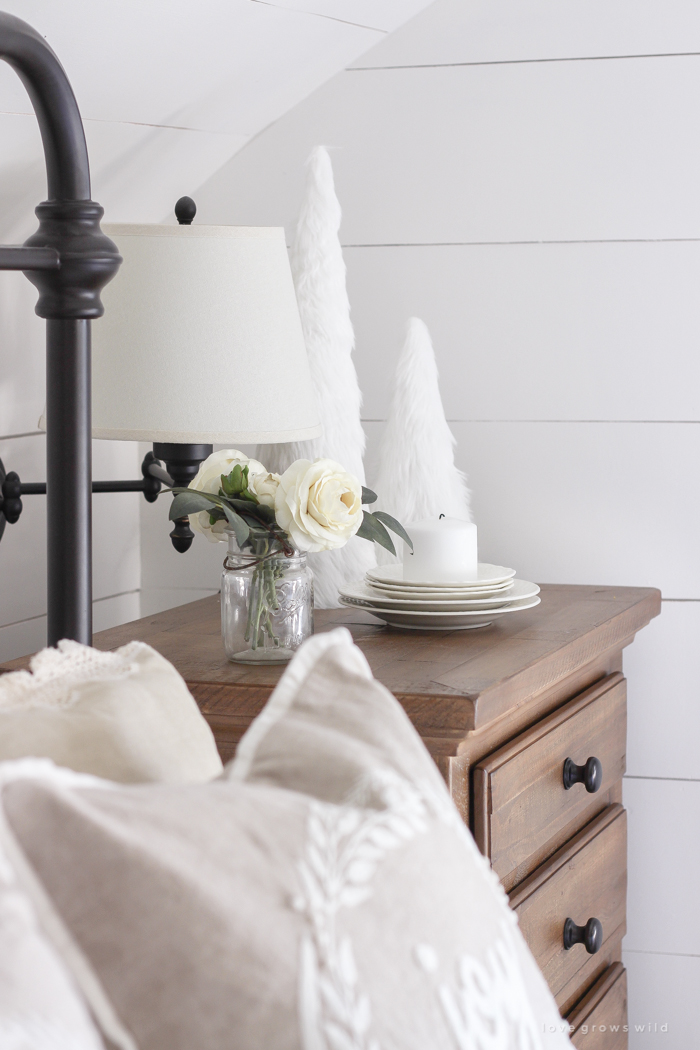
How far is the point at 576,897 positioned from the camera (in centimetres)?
122

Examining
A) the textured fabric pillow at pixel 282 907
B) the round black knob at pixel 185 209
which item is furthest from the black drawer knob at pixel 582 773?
the round black knob at pixel 185 209

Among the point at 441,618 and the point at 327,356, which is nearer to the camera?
the point at 441,618

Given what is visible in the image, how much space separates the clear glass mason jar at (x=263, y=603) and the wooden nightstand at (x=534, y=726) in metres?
0.03

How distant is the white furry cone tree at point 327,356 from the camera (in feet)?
4.50

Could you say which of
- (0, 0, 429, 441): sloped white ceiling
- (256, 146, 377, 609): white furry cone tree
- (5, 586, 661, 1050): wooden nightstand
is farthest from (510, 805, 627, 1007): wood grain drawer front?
(0, 0, 429, 441): sloped white ceiling

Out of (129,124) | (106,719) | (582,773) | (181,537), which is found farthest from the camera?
(181,537)

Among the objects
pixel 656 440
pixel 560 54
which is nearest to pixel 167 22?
pixel 560 54

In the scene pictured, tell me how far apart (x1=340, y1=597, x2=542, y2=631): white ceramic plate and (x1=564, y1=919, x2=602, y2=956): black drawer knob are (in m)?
0.34

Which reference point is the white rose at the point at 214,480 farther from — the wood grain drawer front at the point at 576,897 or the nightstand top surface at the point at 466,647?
the wood grain drawer front at the point at 576,897

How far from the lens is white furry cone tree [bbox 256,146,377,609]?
137 centimetres

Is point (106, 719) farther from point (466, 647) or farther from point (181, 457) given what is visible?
point (181, 457)

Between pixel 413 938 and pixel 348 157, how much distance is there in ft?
4.47

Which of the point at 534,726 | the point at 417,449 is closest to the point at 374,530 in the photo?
the point at 534,726

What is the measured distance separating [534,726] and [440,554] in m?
0.22
